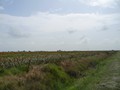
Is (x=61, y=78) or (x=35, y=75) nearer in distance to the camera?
(x=35, y=75)

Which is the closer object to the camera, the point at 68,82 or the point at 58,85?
the point at 58,85

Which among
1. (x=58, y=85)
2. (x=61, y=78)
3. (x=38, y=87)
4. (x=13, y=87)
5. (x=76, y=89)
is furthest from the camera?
(x=61, y=78)

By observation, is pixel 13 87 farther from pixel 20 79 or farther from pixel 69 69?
pixel 69 69

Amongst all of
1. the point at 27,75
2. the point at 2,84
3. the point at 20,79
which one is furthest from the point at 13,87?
the point at 27,75

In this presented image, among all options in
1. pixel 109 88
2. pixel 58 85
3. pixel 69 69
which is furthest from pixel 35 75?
pixel 69 69

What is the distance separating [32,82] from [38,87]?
65 centimetres

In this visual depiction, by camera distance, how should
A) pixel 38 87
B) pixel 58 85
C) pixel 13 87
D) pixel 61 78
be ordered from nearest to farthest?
1. pixel 13 87
2. pixel 38 87
3. pixel 58 85
4. pixel 61 78

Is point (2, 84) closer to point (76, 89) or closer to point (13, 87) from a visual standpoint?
point (13, 87)

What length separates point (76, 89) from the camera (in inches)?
797

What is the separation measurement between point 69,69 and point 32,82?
34.4 feet

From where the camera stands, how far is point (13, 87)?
17.0 m

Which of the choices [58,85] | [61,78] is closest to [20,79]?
[58,85]

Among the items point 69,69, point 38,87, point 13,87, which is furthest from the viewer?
point 69,69

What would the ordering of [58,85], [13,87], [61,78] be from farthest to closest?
[61,78], [58,85], [13,87]
